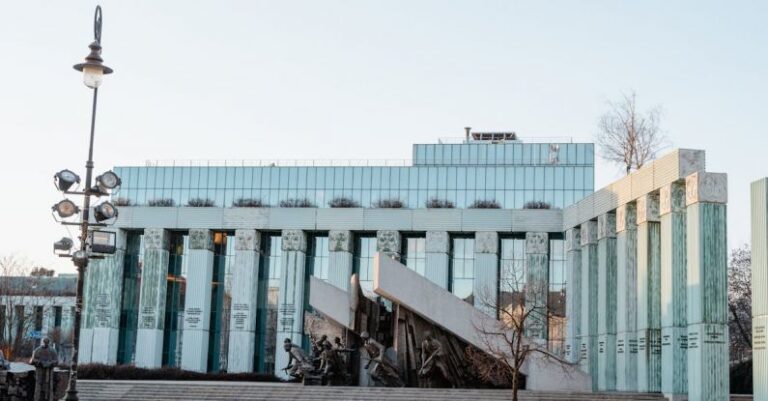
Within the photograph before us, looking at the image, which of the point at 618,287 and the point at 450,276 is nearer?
the point at 618,287

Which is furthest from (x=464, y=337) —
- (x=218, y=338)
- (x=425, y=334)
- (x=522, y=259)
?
(x=218, y=338)

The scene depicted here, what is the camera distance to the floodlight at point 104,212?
60.7 ft

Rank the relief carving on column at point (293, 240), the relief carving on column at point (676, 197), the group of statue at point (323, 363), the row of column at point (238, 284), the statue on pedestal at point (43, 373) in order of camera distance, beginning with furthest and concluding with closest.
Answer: the relief carving on column at point (293, 240) < the row of column at point (238, 284) < the group of statue at point (323, 363) < the relief carving on column at point (676, 197) < the statue on pedestal at point (43, 373)

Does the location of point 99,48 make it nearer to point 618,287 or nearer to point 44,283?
point 618,287

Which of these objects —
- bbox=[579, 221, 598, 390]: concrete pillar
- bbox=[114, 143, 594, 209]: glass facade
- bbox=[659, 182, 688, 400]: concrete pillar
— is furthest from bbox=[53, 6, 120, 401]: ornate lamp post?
bbox=[114, 143, 594, 209]: glass facade

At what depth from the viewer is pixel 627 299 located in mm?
35594

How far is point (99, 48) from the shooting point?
18.8m

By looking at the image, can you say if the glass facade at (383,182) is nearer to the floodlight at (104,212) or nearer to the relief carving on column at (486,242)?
the relief carving on column at (486,242)

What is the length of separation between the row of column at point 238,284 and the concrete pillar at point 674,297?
16788 millimetres

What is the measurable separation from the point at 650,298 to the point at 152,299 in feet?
84.5

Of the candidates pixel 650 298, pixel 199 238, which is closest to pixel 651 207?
pixel 650 298

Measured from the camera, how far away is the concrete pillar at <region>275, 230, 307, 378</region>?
50.6 meters

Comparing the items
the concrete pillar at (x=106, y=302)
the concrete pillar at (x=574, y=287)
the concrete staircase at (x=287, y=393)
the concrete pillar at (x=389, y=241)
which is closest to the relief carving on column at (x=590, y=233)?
the concrete pillar at (x=574, y=287)

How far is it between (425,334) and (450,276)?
56.7 feet
